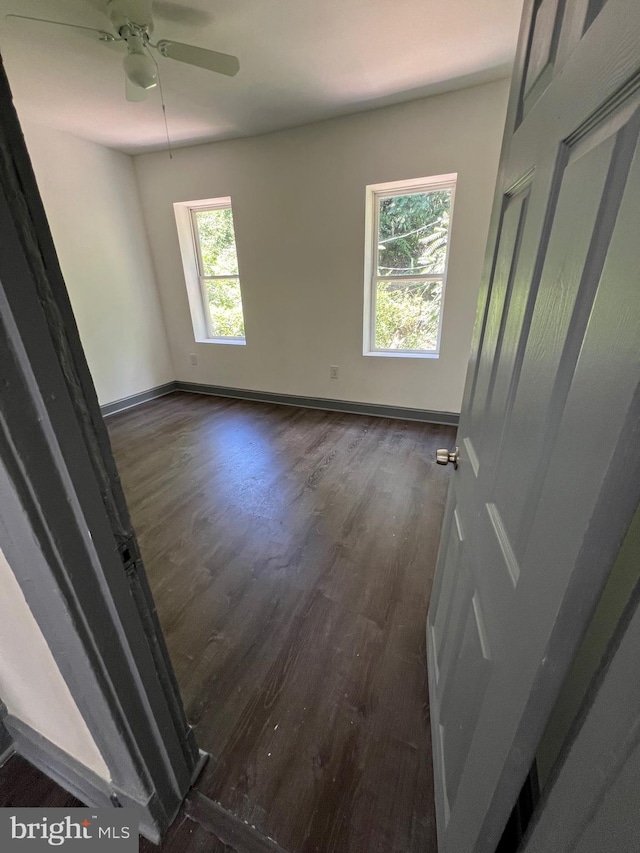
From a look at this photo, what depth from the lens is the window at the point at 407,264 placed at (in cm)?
296

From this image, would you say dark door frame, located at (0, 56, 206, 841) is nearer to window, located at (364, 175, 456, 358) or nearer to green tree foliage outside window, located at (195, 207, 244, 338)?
window, located at (364, 175, 456, 358)

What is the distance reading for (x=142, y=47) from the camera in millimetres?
1804

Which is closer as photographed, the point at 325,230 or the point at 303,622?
the point at 303,622

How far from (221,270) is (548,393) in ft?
13.9

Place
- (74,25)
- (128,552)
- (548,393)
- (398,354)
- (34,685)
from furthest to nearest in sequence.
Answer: (398,354) → (74,25) → (34,685) → (128,552) → (548,393)

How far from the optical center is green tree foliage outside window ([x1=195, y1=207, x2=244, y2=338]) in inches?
152

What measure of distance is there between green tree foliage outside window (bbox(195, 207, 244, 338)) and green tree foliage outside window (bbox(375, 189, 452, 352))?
1.67 metres

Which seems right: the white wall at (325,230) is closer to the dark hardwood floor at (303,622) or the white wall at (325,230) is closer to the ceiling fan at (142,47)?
the dark hardwood floor at (303,622)

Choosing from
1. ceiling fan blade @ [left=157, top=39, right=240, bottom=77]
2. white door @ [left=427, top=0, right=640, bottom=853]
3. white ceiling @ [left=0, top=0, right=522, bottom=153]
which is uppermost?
white ceiling @ [left=0, top=0, right=522, bottom=153]

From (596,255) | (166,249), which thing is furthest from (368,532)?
(166,249)

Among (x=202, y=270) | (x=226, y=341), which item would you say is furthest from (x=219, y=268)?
(x=226, y=341)

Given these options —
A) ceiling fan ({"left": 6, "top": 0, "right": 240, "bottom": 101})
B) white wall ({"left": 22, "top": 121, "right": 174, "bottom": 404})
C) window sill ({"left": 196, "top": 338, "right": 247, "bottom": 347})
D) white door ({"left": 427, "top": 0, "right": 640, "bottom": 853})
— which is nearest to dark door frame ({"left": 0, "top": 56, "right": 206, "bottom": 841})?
white door ({"left": 427, "top": 0, "right": 640, "bottom": 853})

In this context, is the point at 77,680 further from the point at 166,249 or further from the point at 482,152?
the point at 166,249

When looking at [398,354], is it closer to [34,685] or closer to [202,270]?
[202,270]
